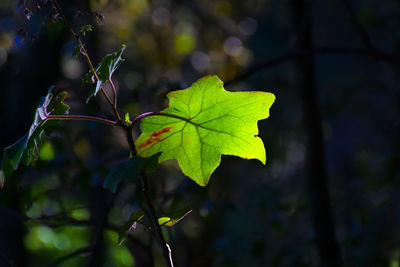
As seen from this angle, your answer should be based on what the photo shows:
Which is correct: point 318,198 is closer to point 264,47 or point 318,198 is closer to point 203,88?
point 203,88

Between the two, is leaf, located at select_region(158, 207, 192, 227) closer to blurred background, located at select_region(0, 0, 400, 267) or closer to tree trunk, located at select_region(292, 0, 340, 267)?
blurred background, located at select_region(0, 0, 400, 267)

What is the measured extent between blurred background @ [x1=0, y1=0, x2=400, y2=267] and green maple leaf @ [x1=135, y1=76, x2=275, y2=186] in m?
0.21

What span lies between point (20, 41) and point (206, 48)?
658 centimetres

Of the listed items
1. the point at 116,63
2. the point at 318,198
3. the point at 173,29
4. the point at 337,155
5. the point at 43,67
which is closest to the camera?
the point at 116,63

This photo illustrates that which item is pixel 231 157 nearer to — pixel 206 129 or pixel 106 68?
pixel 206 129

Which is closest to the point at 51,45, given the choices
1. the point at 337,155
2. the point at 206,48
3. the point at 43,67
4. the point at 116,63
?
the point at 43,67

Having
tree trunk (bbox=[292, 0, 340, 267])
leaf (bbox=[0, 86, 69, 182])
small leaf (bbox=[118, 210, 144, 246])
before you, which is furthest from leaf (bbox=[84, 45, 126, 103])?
tree trunk (bbox=[292, 0, 340, 267])

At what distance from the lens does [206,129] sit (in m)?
0.64

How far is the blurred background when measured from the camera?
113cm

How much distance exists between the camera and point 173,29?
707 centimetres

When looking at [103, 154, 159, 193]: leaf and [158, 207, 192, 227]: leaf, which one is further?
[158, 207, 192, 227]: leaf

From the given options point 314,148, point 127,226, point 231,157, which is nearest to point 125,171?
point 127,226

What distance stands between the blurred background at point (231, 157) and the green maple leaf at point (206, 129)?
208 millimetres

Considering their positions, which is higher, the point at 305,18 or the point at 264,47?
the point at 264,47
